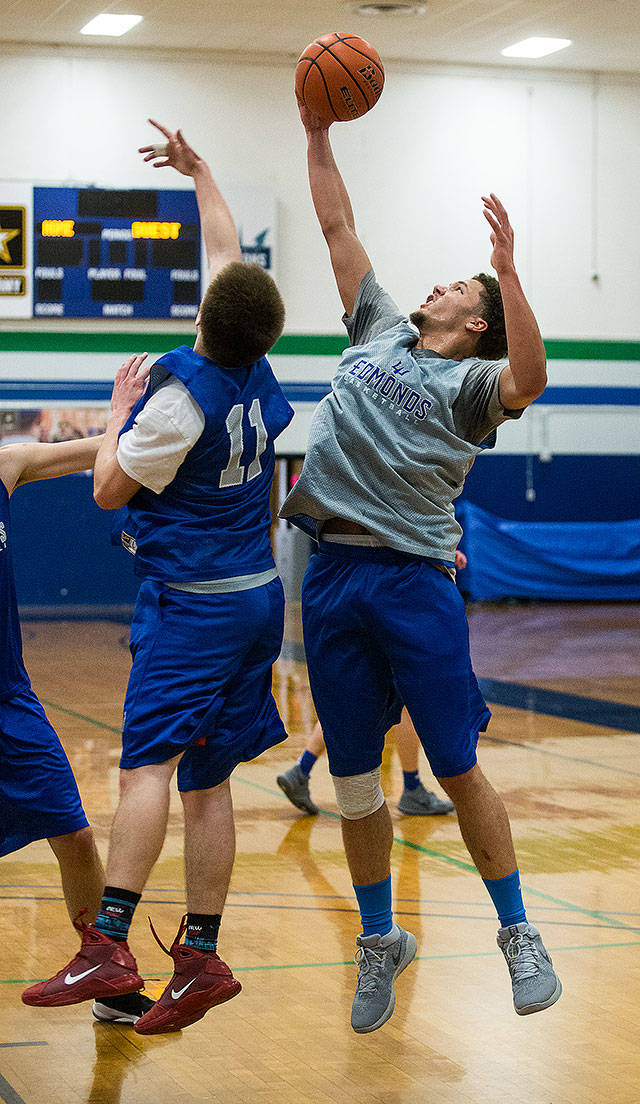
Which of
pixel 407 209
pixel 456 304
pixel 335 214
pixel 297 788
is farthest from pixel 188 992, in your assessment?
pixel 407 209

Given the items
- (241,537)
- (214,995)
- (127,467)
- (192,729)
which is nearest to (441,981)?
(214,995)

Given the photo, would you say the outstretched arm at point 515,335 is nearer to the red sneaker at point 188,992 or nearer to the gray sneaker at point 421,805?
the red sneaker at point 188,992

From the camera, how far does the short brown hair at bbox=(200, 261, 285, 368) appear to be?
2.86 metres

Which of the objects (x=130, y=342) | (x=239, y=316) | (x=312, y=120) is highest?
(x=130, y=342)

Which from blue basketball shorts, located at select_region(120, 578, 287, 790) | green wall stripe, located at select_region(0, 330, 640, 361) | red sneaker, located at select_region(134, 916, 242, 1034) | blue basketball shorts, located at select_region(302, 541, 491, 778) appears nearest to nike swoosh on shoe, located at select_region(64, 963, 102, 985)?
red sneaker, located at select_region(134, 916, 242, 1034)

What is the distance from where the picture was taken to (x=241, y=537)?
2.98 metres

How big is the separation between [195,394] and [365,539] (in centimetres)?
48

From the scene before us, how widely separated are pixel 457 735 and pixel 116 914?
77cm

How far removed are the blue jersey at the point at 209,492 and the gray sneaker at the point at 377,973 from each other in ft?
2.84

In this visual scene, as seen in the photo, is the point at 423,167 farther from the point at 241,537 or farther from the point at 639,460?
the point at 241,537

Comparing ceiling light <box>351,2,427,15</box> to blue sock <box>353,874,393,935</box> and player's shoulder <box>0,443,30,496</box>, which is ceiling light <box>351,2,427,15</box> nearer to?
player's shoulder <box>0,443,30,496</box>

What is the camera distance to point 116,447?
291 centimetres

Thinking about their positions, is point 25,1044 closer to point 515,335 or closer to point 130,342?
point 515,335

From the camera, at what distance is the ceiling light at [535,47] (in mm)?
12398
